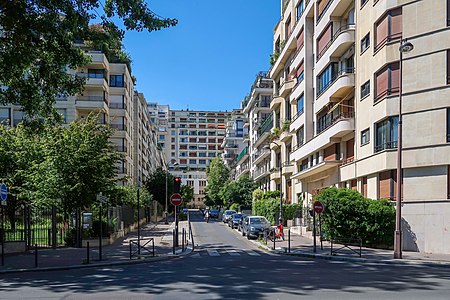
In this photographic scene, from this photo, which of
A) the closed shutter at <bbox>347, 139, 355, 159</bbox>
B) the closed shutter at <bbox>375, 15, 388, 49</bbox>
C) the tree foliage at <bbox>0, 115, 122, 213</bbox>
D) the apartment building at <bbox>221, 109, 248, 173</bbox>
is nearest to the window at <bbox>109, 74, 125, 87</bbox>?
the tree foliage at <bbox>0, 115, 122, 213</bbox>

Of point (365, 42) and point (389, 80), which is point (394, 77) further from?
point (365, 42)

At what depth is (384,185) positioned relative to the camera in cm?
2431

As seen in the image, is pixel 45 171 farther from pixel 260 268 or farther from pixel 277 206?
pixel 277 206

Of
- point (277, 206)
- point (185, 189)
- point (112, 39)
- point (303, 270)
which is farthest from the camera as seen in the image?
point (185, 189)

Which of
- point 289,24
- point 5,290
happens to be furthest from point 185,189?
point 5,290

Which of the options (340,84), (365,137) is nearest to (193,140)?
(340,84)

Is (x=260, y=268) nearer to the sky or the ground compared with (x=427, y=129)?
nearer to the ground

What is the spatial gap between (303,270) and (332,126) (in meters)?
17.5

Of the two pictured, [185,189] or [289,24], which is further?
[185,189]

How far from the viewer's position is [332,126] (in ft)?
101

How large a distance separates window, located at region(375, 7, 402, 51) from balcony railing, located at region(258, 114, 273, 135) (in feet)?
108

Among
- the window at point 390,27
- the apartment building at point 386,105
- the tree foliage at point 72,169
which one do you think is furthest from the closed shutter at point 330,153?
the tree foliage at point 72,169

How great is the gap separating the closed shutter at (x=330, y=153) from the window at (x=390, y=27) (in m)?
9.59

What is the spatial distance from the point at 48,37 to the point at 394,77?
1660 cm
